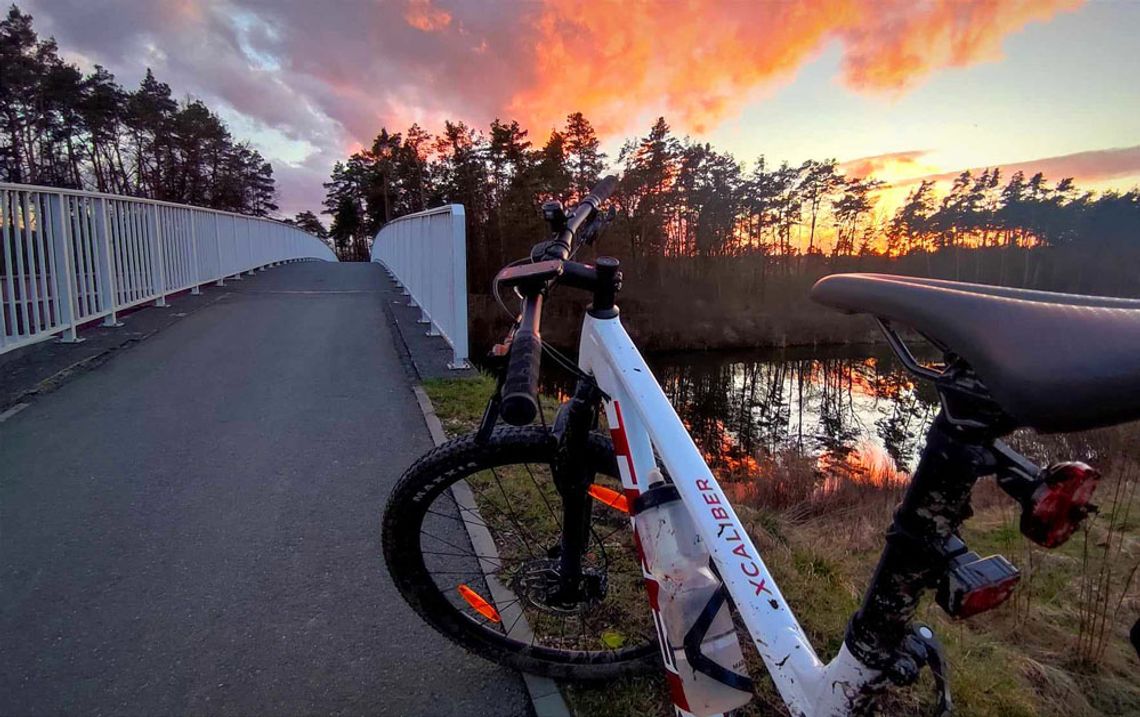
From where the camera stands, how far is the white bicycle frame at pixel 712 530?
3.76 ft

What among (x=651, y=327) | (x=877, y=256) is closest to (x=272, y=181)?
(x=651, y=327)

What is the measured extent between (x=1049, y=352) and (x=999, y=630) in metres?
2.95

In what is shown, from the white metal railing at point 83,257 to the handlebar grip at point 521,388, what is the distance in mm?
5983

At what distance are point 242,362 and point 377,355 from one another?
1285 mm

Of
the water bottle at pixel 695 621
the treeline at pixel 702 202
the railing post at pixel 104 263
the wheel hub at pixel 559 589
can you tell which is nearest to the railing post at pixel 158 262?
the railing post at pixel 104 263

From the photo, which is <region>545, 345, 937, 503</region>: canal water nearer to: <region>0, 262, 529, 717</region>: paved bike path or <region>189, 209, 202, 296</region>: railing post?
<region>0, 262, 529, 717</region>: paved bike path

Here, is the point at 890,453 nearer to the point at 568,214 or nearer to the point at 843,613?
the point at 843,613

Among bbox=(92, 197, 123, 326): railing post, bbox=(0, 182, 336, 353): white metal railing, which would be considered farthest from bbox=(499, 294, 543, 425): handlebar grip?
bbox=(92, 197, 123, 326): railing post

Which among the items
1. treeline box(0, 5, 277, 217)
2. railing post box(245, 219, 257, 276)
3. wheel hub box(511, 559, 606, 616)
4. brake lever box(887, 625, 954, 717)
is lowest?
wheel hub box(511, 559, 606, 616)

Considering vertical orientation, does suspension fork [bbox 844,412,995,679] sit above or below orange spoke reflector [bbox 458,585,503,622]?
above

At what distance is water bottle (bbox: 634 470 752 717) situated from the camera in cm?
135

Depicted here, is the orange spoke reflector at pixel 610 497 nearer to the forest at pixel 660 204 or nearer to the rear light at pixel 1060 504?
the rear light at pixel 1060 504

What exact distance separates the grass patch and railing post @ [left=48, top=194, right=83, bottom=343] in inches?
166

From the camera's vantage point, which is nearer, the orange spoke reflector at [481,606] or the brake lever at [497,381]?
the brake lever at [497,381]
